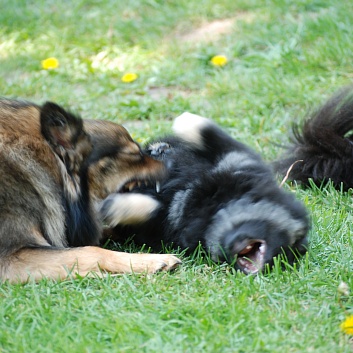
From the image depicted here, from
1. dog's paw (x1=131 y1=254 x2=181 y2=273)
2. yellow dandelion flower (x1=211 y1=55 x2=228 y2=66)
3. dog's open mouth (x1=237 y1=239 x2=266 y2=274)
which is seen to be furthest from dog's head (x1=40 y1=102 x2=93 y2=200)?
yellow dandelion flower (x1=211 y1=55 x2=228 y2=66)

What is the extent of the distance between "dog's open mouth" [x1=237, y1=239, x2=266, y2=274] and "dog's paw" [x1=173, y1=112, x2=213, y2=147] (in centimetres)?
90

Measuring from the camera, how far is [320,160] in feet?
16.4

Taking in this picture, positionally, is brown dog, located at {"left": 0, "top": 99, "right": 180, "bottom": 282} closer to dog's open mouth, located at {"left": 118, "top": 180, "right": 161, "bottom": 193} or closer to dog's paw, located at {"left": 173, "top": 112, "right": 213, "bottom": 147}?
dog's open mouth, located at {"left": 118, "top": 180, "right": 161, "bottom": 193}

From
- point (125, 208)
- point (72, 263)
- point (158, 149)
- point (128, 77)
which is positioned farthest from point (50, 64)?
point (72, 263)

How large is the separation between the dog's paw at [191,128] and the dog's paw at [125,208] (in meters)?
0.58

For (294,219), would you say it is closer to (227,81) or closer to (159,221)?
(159,221)

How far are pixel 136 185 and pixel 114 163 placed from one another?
22 centimetres

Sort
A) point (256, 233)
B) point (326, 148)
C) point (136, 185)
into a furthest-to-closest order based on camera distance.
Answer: point (326, 148), point (136, 185), point (256, 233)

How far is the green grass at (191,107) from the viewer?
2891 millimetres

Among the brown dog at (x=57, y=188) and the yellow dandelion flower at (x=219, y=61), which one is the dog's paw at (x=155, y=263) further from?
the yellow dandelion flower at (x=219, y=61)

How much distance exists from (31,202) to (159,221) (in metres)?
0.83

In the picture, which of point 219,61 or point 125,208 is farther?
point 219,61

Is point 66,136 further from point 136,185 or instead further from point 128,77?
point 128,77

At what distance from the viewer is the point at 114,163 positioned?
3.92 m
